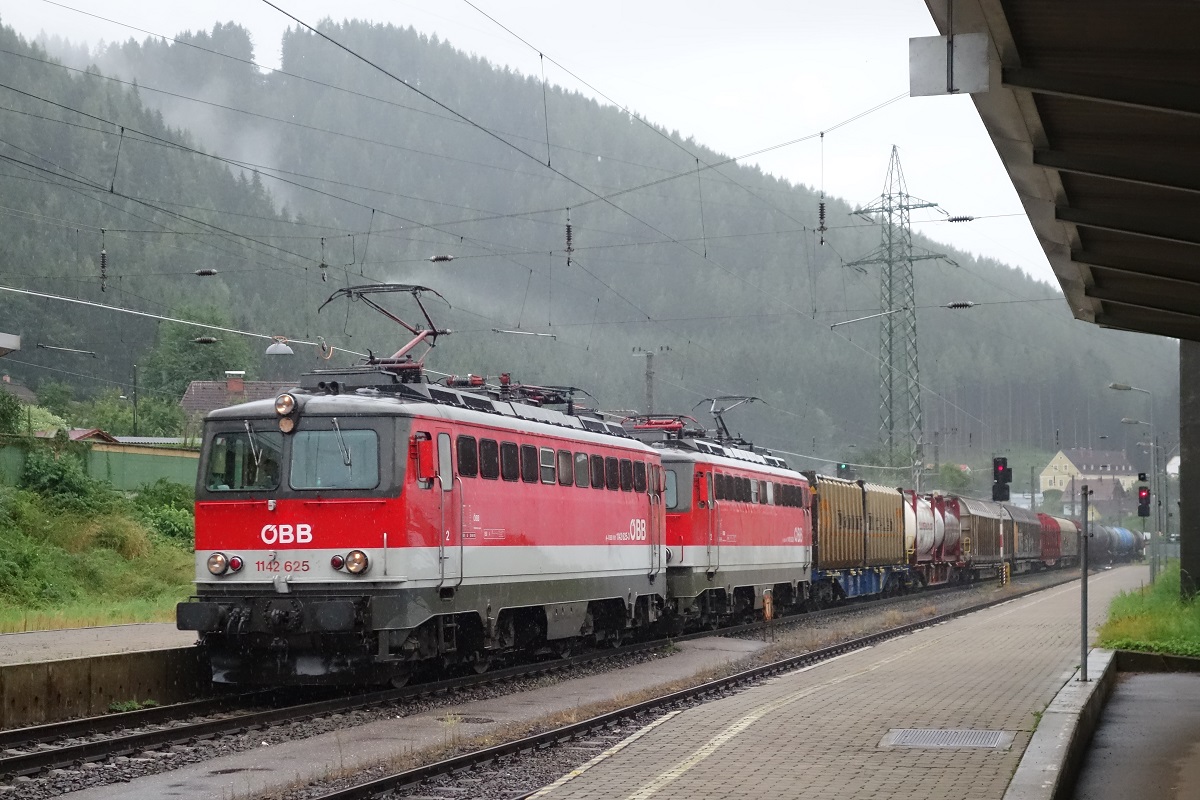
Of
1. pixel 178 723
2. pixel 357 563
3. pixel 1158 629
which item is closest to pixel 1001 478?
pixel 1158 629

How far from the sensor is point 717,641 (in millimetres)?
24656

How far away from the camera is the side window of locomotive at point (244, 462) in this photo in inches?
616

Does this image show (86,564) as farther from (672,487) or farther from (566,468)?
(566,468)

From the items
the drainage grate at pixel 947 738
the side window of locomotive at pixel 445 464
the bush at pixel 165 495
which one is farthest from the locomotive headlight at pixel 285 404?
the bush at pixel 165 495

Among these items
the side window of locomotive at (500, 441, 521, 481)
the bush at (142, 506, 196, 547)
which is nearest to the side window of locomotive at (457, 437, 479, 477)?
the side window of locomotive at (500, 441, 521, 481)

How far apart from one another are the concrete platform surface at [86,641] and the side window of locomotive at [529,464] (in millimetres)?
4526

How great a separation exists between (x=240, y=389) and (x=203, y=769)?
58.5m

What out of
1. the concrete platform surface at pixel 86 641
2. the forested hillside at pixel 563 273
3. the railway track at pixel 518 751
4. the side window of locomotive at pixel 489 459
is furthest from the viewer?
the forested hillside at pixel 563 273

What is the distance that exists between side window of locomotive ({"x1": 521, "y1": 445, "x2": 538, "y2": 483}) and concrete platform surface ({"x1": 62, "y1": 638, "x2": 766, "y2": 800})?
2.49 m

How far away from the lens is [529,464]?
60.1 ft

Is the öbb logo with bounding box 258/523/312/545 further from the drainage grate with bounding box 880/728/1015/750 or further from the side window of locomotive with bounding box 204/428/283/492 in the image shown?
the drainage grate with bounding box 880/728/1015/750

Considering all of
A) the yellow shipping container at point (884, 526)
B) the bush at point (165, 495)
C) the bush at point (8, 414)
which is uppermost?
the bush at point (8, 414)

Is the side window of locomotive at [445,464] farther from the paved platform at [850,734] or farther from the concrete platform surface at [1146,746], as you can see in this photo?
the concrete platform surface at [1146,746]

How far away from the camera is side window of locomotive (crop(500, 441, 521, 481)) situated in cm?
1755
